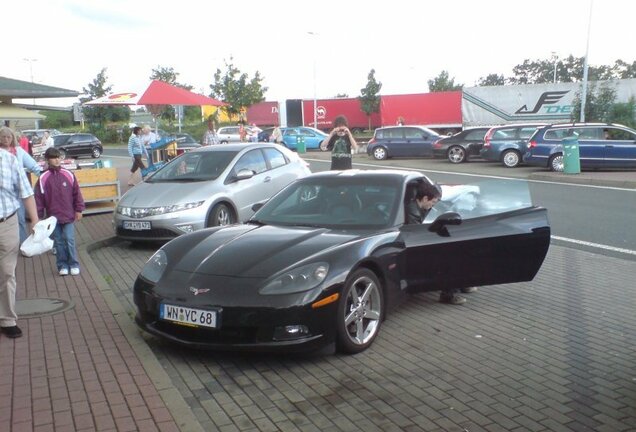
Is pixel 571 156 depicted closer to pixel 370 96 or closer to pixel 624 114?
pixel 624 114

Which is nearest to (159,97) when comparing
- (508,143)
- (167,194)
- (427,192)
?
(167,194)

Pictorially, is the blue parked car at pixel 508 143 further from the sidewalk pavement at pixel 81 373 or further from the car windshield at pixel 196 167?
the sidewalk pavement at pixel 81 373

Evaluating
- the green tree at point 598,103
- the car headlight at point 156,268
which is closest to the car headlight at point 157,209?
the car headlight at point 156,268

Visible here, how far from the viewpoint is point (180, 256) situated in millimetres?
4891

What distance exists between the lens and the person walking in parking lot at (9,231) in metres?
4.80

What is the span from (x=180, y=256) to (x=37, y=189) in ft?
9.41

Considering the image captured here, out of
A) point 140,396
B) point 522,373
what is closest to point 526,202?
point 522,373

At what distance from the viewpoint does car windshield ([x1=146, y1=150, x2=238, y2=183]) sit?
9367 millimetres

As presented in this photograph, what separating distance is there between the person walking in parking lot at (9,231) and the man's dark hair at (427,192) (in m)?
3.47

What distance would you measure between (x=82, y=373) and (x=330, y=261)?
1899mm

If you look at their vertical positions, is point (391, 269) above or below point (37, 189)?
below

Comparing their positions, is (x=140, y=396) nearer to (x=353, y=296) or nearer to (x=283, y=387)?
(x=283, y=387)

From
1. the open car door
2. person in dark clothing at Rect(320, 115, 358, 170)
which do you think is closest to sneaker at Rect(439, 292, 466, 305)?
the open car door

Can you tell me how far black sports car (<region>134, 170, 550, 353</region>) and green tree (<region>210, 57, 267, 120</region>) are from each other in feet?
144
